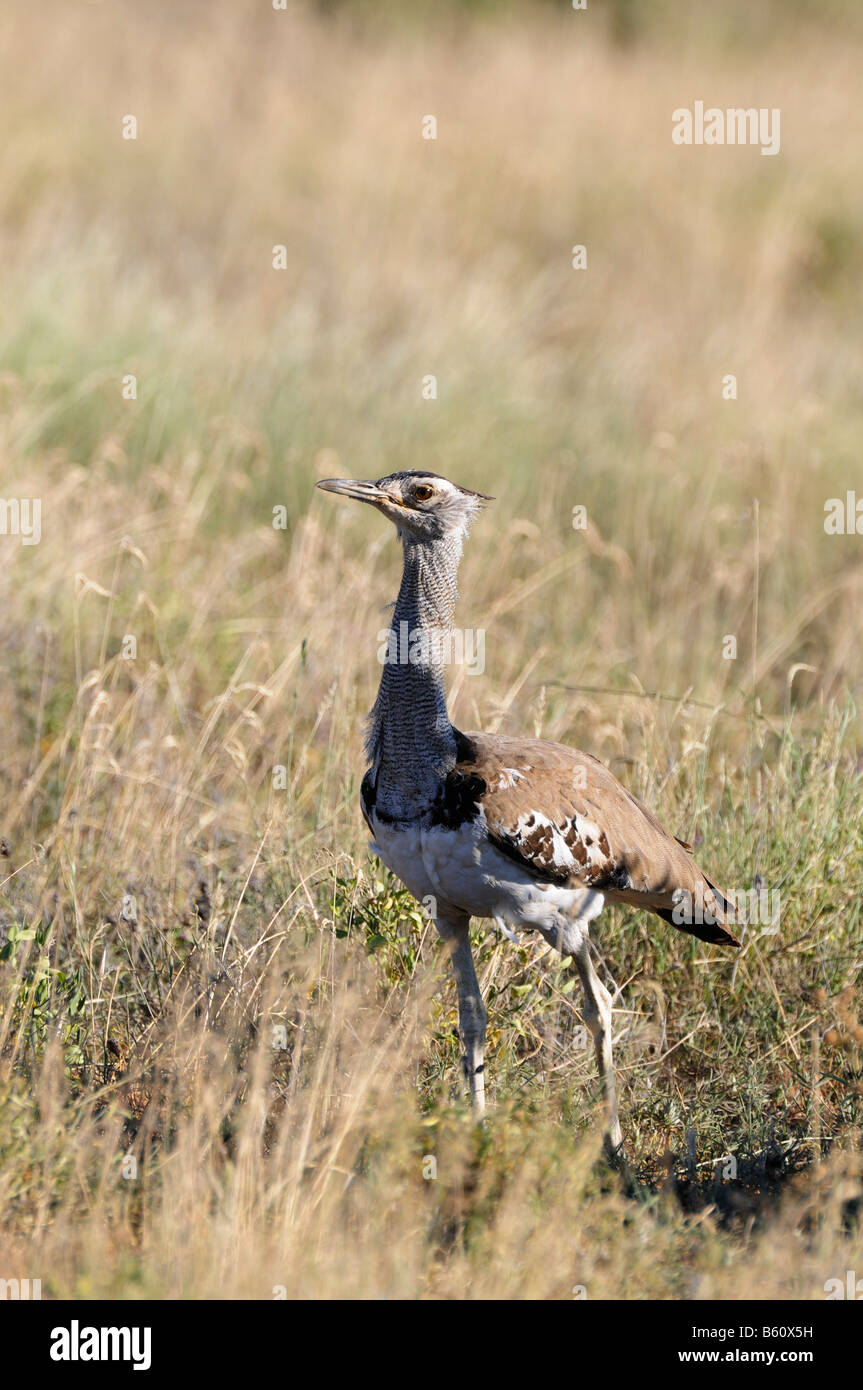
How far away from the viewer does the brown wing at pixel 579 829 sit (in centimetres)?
377

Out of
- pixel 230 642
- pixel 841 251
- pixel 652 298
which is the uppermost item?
pixel 841 251

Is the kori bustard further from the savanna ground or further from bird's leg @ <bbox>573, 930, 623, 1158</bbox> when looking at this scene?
the savanna ground

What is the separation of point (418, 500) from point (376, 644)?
2277 millimetres

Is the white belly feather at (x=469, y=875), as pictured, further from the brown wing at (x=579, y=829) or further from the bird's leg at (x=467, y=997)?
the bird's leg at (x=467, y=997)

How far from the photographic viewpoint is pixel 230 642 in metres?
6.39

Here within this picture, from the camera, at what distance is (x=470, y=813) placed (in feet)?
12.3

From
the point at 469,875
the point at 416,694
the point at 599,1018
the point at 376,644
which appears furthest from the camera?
the point at 376,644

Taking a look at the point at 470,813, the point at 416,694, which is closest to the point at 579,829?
the point at 470,813

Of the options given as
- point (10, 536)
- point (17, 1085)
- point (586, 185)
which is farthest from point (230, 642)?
point (586, 185)

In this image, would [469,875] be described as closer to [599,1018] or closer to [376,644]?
[599,1018]

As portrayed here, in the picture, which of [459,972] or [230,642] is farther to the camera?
[230,642]

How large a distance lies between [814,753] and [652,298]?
7.14 metres

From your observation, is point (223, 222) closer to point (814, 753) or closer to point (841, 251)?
point (841, 251)

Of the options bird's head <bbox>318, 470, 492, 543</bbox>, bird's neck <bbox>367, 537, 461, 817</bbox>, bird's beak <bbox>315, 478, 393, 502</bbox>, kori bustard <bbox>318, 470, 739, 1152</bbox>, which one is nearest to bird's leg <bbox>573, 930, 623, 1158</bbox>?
kori bustard <bbox>318, 470, 739, 1152</bbox>
